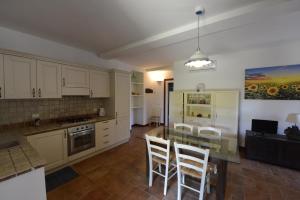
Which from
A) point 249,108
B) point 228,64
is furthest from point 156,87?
point 249,108

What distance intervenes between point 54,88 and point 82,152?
1.38 meters

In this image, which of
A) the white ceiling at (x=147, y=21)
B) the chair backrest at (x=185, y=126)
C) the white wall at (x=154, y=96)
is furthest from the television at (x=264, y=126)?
the white wall at (x=154, y=96)

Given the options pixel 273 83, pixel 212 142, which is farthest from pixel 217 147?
pixel 273 83

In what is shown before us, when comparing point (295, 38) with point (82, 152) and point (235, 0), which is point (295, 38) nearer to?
point (235, 0)

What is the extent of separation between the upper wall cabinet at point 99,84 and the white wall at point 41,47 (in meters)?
0.50

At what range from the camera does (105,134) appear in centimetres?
333

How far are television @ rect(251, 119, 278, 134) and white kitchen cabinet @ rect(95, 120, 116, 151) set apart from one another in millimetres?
3299

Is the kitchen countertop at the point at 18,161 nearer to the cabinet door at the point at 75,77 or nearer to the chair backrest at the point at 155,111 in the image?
the cabinet door at the point at 75,77

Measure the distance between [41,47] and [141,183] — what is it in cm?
314

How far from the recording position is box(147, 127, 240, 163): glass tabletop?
1.69m

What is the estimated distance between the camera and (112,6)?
1.75 meters

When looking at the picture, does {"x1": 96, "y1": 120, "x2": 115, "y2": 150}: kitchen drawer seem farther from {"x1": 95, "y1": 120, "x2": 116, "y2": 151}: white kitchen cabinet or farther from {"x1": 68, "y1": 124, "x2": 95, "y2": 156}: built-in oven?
{"x1": 68, "y1": 124, "x2": 95, "y2": 156}: built-in oven

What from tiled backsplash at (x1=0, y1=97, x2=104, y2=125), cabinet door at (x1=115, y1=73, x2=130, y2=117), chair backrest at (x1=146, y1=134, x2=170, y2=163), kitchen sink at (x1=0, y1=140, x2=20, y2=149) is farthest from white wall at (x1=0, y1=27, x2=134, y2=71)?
chair backrest at (x1=146, y1=134, x2=170, y2=163)

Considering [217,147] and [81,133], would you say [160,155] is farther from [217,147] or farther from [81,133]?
[81,133]
